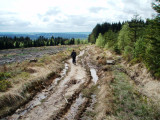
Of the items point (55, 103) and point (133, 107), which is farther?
point (55, 103)

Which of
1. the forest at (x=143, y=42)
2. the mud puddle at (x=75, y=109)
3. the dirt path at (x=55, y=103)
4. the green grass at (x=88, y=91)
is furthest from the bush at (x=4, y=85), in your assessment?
the forest at (x=143, y=42)

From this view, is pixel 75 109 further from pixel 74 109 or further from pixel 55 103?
pixel 55 103

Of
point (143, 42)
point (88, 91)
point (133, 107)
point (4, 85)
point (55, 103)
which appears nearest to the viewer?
point (133, 107)

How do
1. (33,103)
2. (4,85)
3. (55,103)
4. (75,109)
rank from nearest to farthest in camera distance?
(75,109)
(55,103)
(33,103)
(4,85)

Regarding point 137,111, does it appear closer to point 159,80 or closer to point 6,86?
point 159,80

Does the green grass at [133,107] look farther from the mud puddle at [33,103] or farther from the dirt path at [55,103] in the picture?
the mud puddle at [33,103]

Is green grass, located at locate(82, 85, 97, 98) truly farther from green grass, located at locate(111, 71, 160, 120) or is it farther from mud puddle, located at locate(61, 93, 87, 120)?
green grass, located at locate(111, 71, 160, 120)

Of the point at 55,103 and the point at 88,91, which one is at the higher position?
the point at 88,91

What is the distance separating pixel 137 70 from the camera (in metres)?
16.3

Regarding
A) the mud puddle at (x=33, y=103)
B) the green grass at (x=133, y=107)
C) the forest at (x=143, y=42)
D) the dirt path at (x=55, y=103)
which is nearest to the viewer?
the green grass at (x=133, y=107)

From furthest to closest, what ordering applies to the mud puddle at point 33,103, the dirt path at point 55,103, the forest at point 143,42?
the forest at point 143,42, the mud puddle at point 33,103, the dirt path at point 55,103

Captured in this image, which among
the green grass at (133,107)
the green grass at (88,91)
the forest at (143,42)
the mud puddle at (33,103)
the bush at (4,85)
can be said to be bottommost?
the mud puddle at (33,103)

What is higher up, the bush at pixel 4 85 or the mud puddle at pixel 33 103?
the bush at pixel 4 85

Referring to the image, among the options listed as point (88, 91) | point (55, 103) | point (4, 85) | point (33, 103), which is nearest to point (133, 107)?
point (88, 91)
